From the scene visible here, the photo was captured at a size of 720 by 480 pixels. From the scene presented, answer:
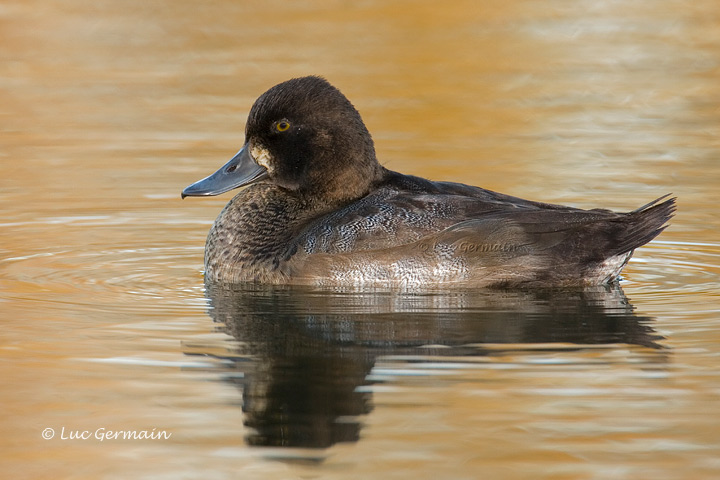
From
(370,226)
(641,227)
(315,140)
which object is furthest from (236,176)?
(641,227)

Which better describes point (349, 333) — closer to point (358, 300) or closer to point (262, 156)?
point (358, 300)

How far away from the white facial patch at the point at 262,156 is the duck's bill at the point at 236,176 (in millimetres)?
26

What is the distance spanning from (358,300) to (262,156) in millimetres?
1342

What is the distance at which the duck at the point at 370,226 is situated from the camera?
704cm

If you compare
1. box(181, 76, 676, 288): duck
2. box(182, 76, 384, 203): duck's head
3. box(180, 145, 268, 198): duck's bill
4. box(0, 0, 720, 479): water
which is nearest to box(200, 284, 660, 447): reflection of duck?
box(0, 0, 720, 479): water

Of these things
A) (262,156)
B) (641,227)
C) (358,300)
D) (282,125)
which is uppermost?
(282,125)

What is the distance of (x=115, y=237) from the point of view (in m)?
8.65

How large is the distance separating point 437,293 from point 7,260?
9.28 feet

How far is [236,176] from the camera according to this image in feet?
25.6

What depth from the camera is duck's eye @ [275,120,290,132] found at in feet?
24.9

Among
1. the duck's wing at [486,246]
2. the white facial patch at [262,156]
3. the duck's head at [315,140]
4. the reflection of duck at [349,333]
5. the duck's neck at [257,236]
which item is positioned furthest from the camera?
the white facial patch at [262,156]

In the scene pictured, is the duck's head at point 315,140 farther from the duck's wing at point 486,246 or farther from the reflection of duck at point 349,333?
the reflection of duck at point 349,333

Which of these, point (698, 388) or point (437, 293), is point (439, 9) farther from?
point (698, 388)

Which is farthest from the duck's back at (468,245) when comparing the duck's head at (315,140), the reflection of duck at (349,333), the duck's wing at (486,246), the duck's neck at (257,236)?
the duck's head at (315,140)
